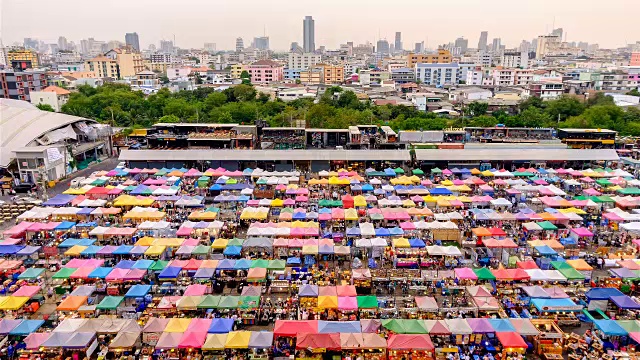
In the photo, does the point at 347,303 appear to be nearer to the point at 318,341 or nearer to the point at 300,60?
the point at 318,341

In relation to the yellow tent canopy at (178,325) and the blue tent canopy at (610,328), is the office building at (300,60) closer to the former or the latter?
the yellow tent canopy at (178,325)

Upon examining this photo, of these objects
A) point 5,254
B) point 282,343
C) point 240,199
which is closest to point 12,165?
point 5,254

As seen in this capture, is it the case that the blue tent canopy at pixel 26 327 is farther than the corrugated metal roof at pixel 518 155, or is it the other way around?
the corrugated metal roof at pixel 518 155

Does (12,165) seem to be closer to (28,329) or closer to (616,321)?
(28,329)

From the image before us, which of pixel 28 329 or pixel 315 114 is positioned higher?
pixel 315 114

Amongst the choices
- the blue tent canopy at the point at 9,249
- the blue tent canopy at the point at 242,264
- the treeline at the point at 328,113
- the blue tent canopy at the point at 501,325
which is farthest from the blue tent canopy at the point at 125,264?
the treeline at the point at 328,113
